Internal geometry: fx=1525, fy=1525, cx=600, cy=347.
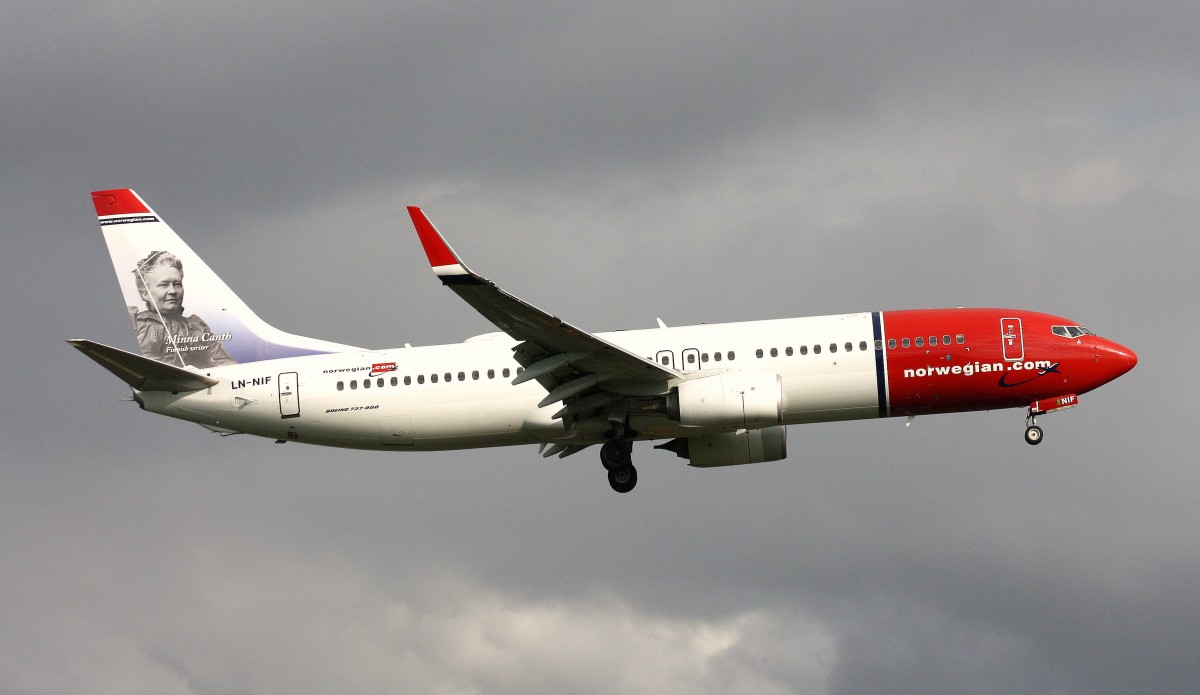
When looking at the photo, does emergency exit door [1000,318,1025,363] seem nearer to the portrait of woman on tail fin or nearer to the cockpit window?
the cockpit window

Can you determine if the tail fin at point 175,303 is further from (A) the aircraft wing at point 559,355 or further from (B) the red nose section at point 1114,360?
(B) the red nose section at point 1114,360

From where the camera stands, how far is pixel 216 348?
48.8 meters

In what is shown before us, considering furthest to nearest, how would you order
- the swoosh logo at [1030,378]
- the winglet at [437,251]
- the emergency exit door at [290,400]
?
the emergency exit door at [290,400], the swoosh logo at [1030,378], the winglet at [437,251]

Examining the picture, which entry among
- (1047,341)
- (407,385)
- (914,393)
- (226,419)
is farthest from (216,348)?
(1047,341)

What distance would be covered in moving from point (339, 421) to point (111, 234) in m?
11.3

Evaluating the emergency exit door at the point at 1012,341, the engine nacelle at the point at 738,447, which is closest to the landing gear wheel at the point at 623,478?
the engine nacelle at the point at 738,447

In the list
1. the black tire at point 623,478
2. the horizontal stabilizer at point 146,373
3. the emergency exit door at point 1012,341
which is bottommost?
the black tire at point 623,478

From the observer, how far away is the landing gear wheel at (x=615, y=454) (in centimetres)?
4681

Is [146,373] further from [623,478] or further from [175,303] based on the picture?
[623,478]

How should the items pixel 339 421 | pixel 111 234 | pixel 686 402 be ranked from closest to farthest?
pixel 686 402 → pixel 339 421 → pixel 111 234

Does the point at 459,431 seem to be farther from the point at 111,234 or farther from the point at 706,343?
→ the point at 111,234

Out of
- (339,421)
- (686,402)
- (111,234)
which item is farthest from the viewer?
(111,234)

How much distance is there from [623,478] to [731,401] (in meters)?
5.57

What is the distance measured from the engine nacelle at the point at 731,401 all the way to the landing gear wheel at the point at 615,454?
3369 millimetres
